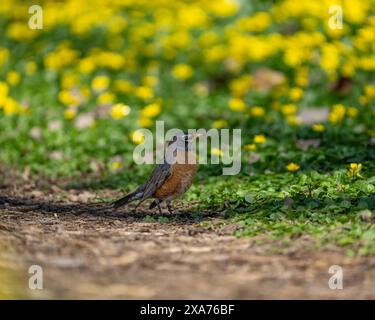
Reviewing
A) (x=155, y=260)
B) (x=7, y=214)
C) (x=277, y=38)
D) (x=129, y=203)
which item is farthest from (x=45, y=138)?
(x=155, y=260)

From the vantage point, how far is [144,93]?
11953 mm

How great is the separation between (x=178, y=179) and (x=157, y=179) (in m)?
0.22

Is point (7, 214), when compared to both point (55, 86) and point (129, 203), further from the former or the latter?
point (55, 86)

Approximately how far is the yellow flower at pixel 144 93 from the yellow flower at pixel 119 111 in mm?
355

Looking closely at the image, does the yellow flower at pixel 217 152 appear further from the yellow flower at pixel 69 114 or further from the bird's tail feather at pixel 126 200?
the yellow flower at pixel 69 114

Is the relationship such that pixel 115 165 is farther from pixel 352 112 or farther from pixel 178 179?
pixel 352 112

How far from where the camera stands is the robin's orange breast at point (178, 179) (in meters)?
7.51

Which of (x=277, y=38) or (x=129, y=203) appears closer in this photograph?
(x=129, y=203)

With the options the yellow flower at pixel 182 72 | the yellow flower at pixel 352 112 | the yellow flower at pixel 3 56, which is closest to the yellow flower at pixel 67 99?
the yellow flower at pixel 182 72

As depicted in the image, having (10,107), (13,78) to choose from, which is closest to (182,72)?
(13,78)

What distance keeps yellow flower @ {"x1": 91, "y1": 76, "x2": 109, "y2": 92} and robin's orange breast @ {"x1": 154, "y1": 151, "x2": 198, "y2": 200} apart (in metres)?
4.96

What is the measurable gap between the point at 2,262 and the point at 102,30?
1007 cm

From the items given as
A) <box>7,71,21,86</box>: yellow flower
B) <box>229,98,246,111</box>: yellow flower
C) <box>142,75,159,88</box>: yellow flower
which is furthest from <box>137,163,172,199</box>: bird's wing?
<box>7,71,21,86</box>: yellow flower

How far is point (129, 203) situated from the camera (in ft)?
28.0
